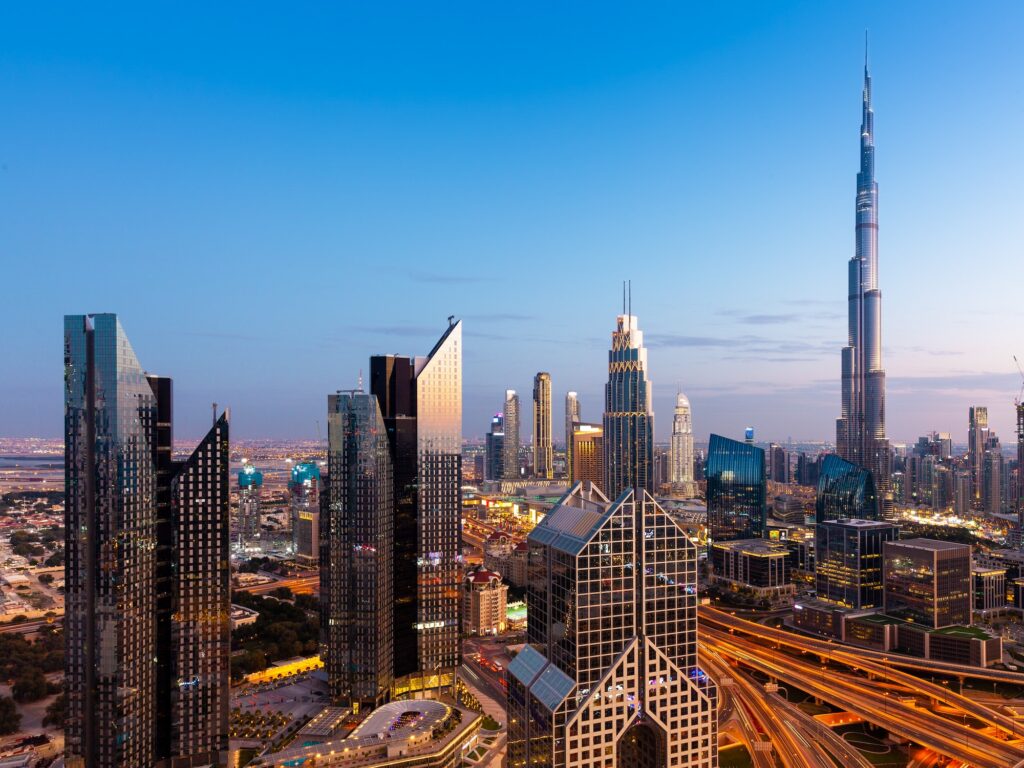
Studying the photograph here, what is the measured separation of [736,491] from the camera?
165 metres

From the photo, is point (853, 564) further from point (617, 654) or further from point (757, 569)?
point (617, 654)

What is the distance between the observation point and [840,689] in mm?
80000

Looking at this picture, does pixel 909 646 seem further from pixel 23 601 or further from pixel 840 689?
pixel 23 601

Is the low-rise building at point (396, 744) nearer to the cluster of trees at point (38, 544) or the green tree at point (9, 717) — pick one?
the green tree at point (9, 717)

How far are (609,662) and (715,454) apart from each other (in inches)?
5304

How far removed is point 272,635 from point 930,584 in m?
87.9

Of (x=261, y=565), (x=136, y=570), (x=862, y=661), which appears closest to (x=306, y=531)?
(x=261, y=565)

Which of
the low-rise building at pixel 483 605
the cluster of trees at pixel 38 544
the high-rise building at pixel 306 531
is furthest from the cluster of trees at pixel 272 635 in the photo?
the cluster of trees at pixel 38 544

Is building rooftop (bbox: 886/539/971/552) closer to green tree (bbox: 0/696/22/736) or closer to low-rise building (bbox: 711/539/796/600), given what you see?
low-rise building (bbox: 711/539/796/600)

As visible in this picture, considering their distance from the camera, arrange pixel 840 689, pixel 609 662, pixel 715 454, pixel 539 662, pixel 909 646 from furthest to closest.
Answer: pixel 715 454
pixel 909 646
pixel 840 689
pixel 539 662
pixel 609 662

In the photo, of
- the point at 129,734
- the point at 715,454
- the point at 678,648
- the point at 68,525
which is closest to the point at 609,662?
the point at 678,648

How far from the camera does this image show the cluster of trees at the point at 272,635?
84688mm

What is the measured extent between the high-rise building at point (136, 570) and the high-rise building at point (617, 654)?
1080 inches

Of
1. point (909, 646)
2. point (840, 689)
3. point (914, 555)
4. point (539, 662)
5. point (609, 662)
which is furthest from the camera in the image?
point (914, 555)
